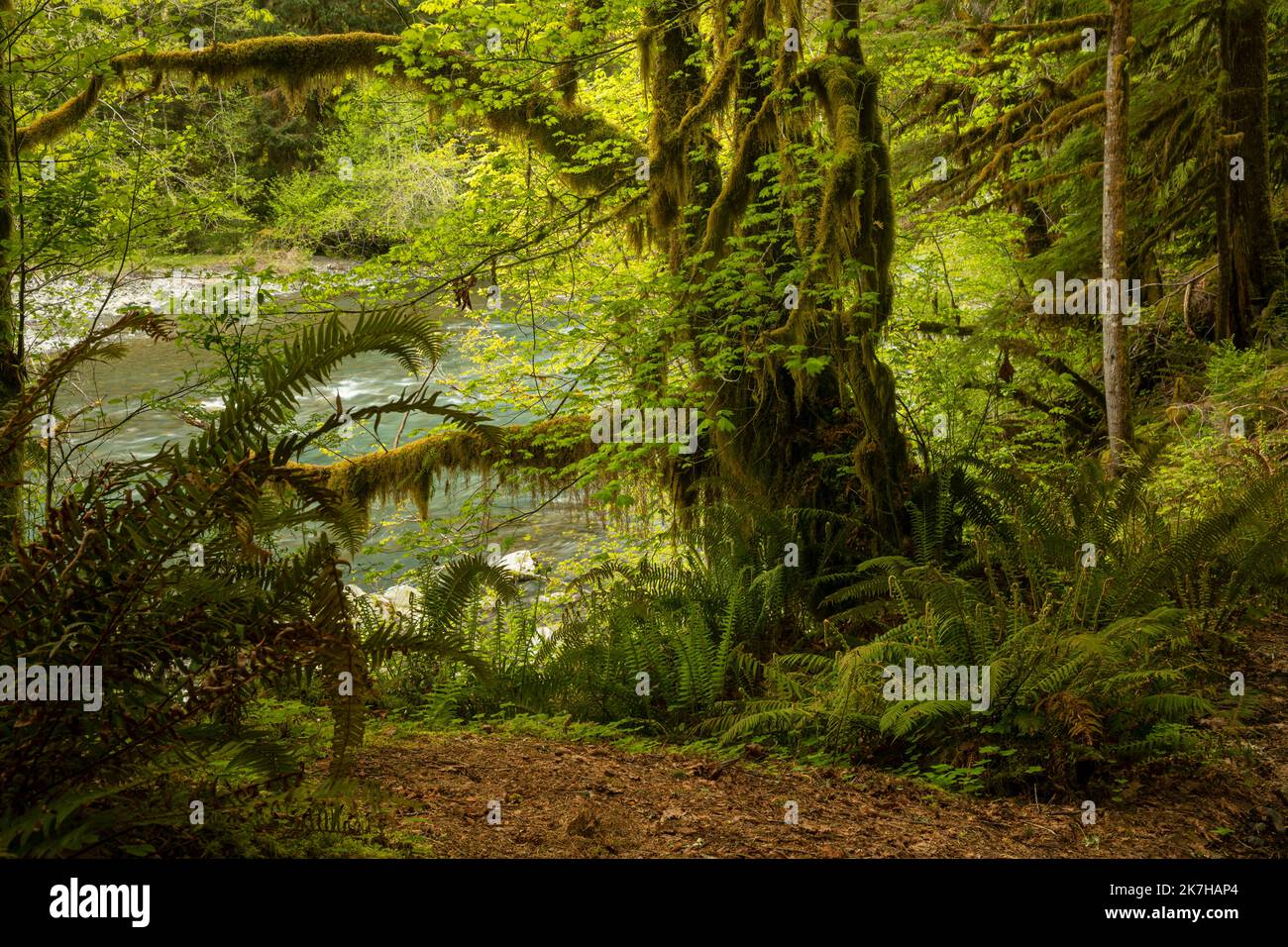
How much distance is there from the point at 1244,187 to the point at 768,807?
370 inches

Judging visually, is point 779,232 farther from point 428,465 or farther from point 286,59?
point 286,59

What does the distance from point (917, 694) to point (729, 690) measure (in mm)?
1588

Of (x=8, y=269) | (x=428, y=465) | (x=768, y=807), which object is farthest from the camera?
(x=428, y=465)

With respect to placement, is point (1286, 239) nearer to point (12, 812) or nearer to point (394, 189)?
point (12, 812)

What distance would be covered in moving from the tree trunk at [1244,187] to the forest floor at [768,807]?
7110 mm

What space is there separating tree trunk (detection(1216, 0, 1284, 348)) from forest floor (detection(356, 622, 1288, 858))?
711 centimetres

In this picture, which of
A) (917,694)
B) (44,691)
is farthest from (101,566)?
(917,694)

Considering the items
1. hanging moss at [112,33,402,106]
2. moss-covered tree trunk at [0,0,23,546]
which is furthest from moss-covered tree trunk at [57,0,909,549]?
moss-covered tree trunk at [0,0,23,546]

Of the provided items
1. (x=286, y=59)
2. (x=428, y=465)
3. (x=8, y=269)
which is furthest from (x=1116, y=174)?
(x=8, y=269)

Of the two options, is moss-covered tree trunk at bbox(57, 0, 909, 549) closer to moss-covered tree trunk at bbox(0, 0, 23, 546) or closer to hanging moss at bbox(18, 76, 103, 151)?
moss-covered tree trunk at bbox(0, 0, 23, 546)

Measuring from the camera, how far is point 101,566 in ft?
8.32

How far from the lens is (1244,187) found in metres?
9.69

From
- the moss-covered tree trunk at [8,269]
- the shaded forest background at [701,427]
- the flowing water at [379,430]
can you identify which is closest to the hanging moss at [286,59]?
the shaded forest background at [701,427]

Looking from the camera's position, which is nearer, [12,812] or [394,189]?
[12,812]
